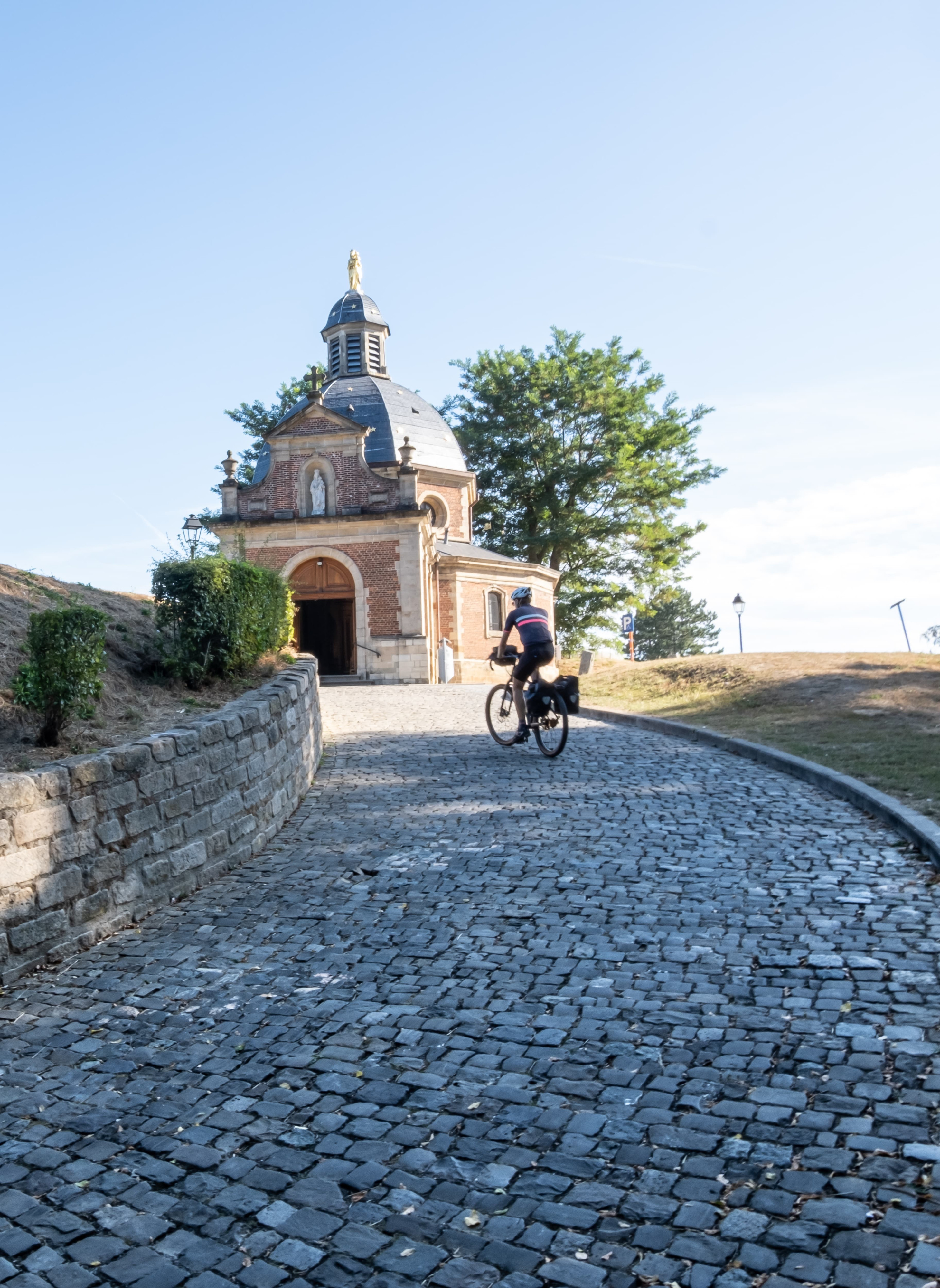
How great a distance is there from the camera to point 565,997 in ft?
14.4

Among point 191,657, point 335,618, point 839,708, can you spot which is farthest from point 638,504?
point 191,657

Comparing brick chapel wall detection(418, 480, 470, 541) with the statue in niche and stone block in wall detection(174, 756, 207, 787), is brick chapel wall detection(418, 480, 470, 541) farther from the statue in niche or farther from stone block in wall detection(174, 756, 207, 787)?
stone block in wall detection(174, 756, 207, 787)

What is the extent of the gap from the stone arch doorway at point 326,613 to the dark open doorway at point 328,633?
14 mm

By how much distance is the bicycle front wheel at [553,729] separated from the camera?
11312 millimetres

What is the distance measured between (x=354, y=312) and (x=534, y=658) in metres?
32.4

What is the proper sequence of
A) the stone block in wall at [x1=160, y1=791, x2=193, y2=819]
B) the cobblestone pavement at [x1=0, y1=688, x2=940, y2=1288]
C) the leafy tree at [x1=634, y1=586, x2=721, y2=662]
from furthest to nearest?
1. the leafy tree at [x1=634, y1=586, x2=721, y2=662]
2. the stone block in wall at [x1=160, y1=791, x2=193, y2=819]
3. the cobblestone pavement at [x1=0, y1=688, x2=940, y2=1288]

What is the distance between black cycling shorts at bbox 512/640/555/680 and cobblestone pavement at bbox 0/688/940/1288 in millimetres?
4615

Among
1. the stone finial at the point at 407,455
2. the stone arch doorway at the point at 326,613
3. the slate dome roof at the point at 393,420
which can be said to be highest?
the slate dome roof at the point at 393,420

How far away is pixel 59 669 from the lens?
266 inches

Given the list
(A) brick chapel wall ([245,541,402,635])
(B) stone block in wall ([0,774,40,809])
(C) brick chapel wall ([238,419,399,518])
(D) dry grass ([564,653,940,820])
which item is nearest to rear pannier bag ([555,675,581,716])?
(D) dry grass ([564,653,940,820])

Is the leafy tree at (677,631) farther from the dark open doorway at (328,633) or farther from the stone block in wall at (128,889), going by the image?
the stone block in wall at (128,889)

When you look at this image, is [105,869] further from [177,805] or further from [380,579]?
[380,579]

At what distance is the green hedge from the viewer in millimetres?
9672

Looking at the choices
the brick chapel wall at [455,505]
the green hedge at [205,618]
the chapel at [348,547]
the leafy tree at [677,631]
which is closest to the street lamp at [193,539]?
the green hedge at [205,618]
